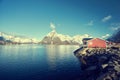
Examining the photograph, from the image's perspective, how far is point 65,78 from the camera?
141ft

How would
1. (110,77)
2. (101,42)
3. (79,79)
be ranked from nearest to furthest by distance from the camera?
(110,77) < (79,79) < (101,42)

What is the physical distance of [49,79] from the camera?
137 ft

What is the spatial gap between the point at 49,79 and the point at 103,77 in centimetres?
1656

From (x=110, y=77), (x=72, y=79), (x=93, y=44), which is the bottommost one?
(x=72, y=79)

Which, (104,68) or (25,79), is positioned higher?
(104,68)

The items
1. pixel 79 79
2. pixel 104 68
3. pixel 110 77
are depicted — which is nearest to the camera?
pixel 110 77

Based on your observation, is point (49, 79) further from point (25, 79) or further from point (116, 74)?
point (116, 74)

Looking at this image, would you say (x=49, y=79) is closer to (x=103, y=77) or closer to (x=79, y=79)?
(x=79, y=79)

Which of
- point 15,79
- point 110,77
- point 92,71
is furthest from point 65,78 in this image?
point 110,77

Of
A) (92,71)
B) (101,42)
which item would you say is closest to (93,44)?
(101,42)

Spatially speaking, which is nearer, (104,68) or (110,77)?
(110,77)

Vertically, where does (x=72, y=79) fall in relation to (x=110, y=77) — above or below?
below

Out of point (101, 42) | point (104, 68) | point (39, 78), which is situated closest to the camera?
point (104, 68)

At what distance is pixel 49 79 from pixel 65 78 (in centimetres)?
454
